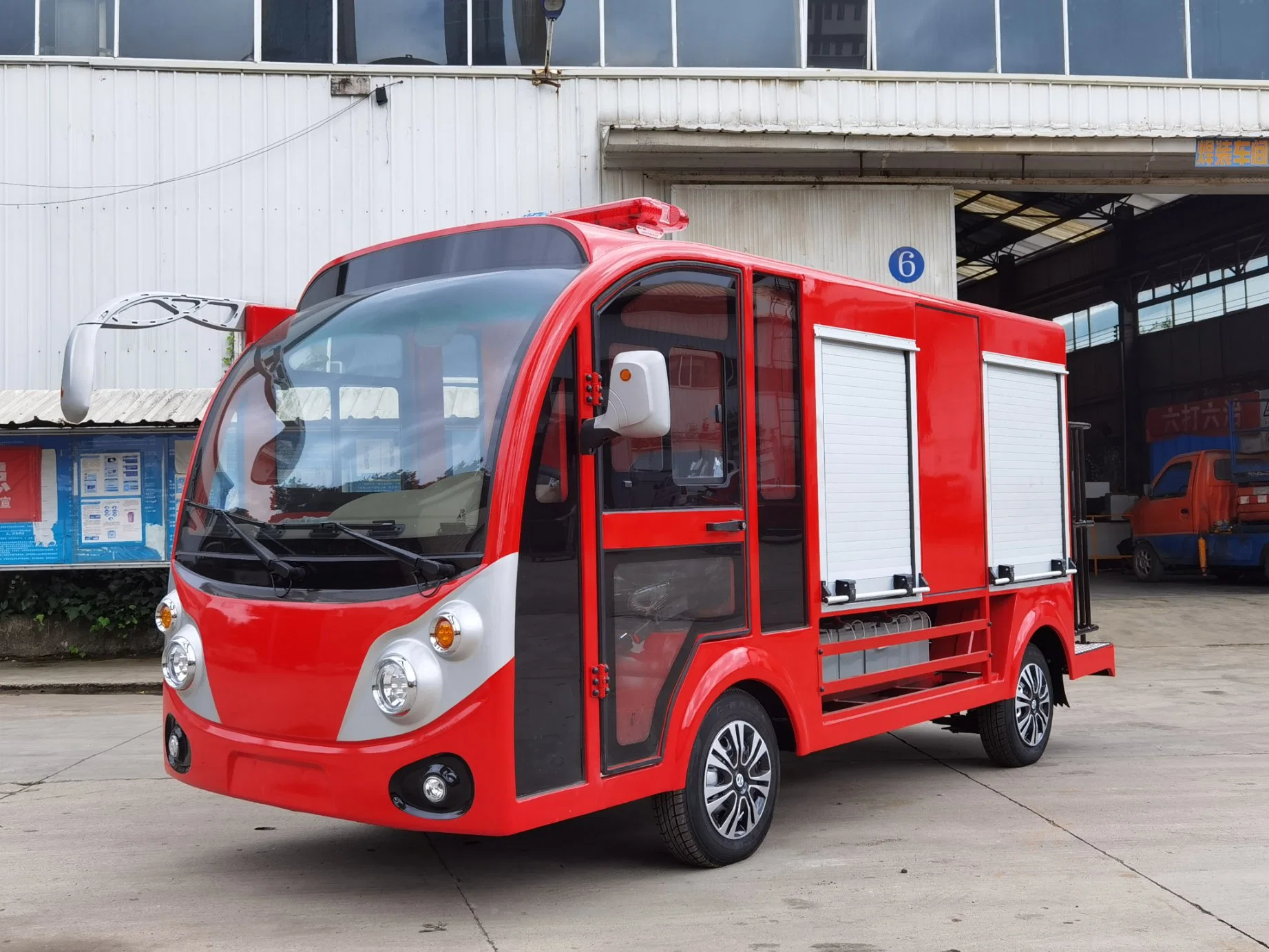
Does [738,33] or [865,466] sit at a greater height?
[738,33]

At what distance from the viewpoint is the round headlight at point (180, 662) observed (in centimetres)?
512

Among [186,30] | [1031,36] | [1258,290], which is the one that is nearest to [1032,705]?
[1031,36]

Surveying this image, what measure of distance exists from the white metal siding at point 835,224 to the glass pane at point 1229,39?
12.1 feet

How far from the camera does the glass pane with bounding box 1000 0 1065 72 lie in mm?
14703

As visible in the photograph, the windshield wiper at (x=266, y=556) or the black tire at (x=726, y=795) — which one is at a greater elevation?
the windshield wiper at (x=266, y=556)

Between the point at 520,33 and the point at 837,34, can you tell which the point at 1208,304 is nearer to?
the point at 837,34

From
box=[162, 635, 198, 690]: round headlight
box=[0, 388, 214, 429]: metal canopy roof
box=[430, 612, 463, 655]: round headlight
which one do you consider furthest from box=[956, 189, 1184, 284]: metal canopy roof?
box=[430, 612, 463, 655]: round headlight

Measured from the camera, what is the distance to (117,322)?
5734 millimetres

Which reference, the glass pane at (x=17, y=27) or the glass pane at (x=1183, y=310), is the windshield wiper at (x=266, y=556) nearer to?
the glass pane at (x=17, y=27)

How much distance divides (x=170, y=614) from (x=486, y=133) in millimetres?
9800

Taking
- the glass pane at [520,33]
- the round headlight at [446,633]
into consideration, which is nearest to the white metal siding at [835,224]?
the glass pane at [520,33]

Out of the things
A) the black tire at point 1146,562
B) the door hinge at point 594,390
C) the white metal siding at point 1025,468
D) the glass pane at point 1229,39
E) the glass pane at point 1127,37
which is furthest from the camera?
the black tire at point 1146,562

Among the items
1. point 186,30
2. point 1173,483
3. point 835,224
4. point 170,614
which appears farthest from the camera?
point 1173,483

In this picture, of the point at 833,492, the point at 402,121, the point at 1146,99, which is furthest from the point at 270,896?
the point at 1146,99
